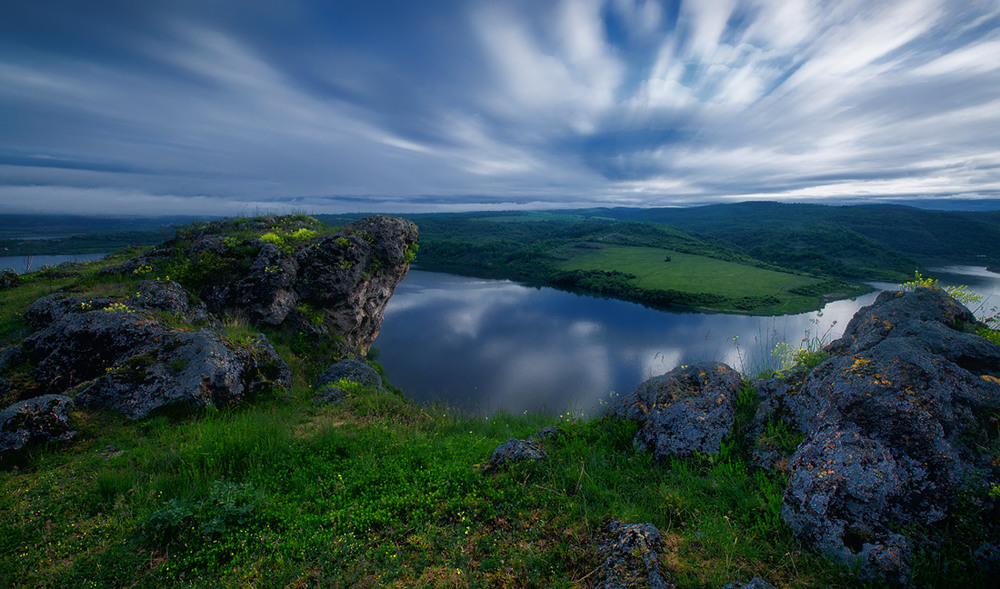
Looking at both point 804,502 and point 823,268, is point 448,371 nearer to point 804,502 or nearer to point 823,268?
point 804,502

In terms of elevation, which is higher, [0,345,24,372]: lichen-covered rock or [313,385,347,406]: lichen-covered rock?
[0,345,24,372]: lichen-covered rock

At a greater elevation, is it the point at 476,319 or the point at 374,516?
the point at 374,516

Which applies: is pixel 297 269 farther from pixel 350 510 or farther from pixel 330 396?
pixel 350 510

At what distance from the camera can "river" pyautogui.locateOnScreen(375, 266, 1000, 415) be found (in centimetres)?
2578

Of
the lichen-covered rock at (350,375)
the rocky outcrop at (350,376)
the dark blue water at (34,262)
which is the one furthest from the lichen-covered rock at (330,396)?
the dark blue water at (34,262)

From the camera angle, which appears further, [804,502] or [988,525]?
[804,502]

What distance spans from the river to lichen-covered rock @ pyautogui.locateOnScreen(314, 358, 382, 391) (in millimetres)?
5716

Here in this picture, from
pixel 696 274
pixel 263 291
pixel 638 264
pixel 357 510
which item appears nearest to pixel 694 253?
pixel 638 264

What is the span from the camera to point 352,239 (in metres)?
16.5

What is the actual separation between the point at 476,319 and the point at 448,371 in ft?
56.8

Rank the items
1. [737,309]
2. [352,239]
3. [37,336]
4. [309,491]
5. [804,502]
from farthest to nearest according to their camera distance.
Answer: [737,309] → [352,239] → [37,336] → [309,491] → [804,502]

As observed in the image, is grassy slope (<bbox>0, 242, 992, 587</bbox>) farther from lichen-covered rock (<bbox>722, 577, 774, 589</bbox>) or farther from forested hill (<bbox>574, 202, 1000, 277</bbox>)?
forested hill (<bbox>574, 202, 1000, 277</bbox>)

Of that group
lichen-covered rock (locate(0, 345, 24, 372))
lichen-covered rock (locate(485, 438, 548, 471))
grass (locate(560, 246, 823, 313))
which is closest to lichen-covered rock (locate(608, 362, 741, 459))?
lichen-covered rock (locate(485, 438, 548, 471))

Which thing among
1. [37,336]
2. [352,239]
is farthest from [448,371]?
[37,336]
